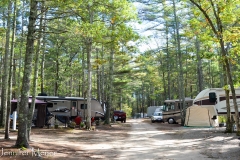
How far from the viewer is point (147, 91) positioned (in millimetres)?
61438

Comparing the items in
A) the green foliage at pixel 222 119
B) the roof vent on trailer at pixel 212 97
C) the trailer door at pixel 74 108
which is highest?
the roof vent on trailer at pixel 212 97

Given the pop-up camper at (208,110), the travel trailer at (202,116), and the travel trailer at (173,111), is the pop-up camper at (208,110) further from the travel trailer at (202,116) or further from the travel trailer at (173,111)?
the travel trailer at (173,111)

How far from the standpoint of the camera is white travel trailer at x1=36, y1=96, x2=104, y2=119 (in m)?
18.9

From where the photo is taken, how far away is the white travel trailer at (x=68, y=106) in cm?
1889

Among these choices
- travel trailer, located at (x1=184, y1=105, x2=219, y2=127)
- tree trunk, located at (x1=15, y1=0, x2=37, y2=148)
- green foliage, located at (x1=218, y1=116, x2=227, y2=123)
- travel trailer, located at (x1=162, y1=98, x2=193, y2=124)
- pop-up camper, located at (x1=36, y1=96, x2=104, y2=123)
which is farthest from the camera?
travel trailer, located at (x1=162, y1=98, x2=193, y2=124)

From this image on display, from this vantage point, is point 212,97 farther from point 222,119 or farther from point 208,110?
point 208,110

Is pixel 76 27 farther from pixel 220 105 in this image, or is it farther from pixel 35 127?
pixel 220 105

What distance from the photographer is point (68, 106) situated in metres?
19.7

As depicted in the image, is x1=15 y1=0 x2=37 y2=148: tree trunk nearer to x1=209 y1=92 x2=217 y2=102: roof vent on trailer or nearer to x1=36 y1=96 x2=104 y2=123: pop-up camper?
x1=36 y1=96 x2=104 y2=123: pop-up camper

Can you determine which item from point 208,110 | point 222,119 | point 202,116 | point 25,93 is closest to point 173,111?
point 202,116

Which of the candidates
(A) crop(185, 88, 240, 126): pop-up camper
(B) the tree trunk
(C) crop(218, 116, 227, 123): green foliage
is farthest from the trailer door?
(B) the tree trunk

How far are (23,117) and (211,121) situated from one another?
14.6 meters

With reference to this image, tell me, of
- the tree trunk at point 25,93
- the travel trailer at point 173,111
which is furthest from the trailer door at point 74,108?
the tree trunk at point 25,93

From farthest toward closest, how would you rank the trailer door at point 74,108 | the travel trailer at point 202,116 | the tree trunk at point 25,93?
1. the trailer door at point 74,108
2. the travel trailer at point 202,116
3. the tree trunk at point 25,93
